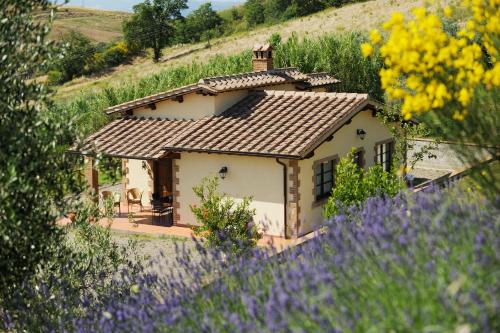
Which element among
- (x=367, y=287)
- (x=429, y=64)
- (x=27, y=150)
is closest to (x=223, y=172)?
(x=27, y=150)

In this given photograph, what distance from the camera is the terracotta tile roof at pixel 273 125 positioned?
1948 cm

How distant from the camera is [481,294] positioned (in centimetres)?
505

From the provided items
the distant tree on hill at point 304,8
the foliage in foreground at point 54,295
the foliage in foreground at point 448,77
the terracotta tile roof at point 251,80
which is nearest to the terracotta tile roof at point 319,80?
the terracotta tile roof at point 251,80

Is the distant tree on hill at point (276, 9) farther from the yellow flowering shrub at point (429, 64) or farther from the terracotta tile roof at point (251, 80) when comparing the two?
the yellow flowering shrub at point (429, 64)

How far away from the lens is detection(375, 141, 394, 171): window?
24516 millimetres

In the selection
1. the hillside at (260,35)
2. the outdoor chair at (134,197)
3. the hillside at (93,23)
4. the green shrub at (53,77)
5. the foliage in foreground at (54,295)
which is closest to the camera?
the foliage in foreground at (54,295)

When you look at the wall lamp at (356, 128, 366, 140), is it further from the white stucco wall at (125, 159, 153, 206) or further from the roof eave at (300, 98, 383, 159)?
the white stucco wall at (125, 159, 153, 206)

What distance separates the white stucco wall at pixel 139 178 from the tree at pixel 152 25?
62.7m

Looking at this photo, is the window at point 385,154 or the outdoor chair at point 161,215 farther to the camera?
the window at point 385,154

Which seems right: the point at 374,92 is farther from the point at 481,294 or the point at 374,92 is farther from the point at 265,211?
the point at 481,294

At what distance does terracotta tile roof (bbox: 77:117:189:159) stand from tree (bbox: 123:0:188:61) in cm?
6288

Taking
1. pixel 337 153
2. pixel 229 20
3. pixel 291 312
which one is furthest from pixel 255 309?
pixel 229 20

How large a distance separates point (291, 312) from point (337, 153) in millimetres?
16024

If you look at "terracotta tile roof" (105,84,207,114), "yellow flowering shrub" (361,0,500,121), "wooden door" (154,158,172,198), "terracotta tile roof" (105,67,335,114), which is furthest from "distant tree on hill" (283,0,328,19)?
"yellow flowering shrub" (361,0,500,121)
